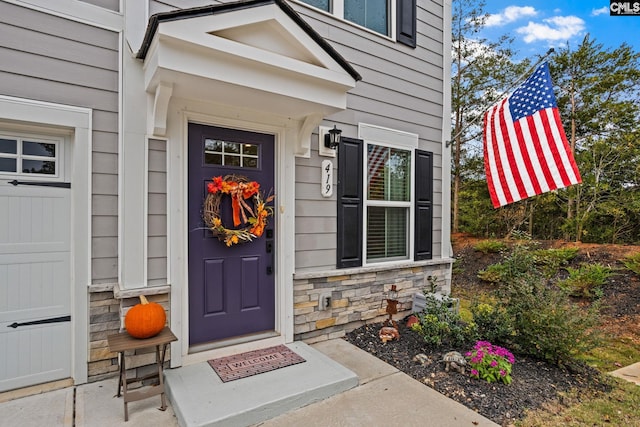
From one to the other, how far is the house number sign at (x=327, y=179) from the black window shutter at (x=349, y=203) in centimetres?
13

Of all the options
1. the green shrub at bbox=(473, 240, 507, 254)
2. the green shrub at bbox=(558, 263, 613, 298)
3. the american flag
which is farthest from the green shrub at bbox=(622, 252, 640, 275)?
the american flag

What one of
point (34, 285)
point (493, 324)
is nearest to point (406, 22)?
point (493, 324)

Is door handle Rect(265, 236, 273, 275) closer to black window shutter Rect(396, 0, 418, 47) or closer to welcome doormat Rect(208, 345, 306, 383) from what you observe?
welcome doormat Rect(208, 345, 306, 383)

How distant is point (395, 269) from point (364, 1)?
128 inches

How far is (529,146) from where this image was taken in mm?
3611

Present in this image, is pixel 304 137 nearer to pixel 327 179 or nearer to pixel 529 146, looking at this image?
pixel 327 179

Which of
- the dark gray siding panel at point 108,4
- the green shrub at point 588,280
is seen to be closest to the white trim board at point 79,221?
the dark gray siding panel at point 108,4

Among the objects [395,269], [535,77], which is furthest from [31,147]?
[535,77]

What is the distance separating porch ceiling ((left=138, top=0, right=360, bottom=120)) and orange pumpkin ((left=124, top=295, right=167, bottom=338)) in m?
1.54

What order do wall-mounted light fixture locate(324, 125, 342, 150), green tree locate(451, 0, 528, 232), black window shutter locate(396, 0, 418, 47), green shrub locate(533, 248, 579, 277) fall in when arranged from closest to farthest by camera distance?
wall-mounted light fixture locate(324, 125, 342, 150), black window shutter locate(396, 0, 418, 47), green shrub locate(533, 248, 579, 277), green tree locate(451, 0, 528, 232)

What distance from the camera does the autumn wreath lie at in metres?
3.00

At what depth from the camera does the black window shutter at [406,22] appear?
14.0 feet

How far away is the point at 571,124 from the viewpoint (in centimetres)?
805

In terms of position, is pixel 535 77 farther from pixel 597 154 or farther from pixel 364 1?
pixel 597 154
